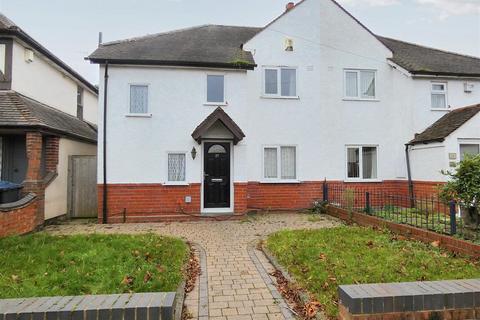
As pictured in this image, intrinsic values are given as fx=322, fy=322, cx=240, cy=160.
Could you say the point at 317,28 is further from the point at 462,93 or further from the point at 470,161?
the point at 470,161

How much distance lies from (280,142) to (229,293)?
884 centimetres

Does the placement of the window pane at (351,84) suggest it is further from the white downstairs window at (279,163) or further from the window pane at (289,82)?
the white downstairs window at (279,163)

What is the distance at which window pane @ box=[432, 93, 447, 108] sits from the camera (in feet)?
45.5

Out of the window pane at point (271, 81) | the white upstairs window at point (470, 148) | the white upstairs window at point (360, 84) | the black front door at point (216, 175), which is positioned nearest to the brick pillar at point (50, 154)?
the black front door at point (216, 175)

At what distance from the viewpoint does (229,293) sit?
4.82m

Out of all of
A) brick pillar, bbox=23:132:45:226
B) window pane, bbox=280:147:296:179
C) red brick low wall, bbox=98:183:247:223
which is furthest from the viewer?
window pane, bbox=280:147:296:179

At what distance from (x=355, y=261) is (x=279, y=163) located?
7441mm

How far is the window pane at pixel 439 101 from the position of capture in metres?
13.9

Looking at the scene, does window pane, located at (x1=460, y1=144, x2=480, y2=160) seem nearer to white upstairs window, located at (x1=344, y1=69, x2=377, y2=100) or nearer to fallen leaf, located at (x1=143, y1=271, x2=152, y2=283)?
white upstairs window, located at (x1=344, y1=69, x2=377, y2=100)

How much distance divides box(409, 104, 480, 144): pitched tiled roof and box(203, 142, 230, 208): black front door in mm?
7767

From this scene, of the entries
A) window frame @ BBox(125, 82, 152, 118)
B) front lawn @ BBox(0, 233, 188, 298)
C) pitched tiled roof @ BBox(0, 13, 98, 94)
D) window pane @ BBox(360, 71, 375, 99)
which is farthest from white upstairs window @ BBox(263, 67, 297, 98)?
pitched tiled roof @ BBox(0, 13, 98, 94)

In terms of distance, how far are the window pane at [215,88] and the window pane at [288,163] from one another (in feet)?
11.0

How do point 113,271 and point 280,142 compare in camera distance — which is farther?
point 280,142

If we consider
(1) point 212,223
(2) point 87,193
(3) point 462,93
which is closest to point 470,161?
(1) point 212,223
